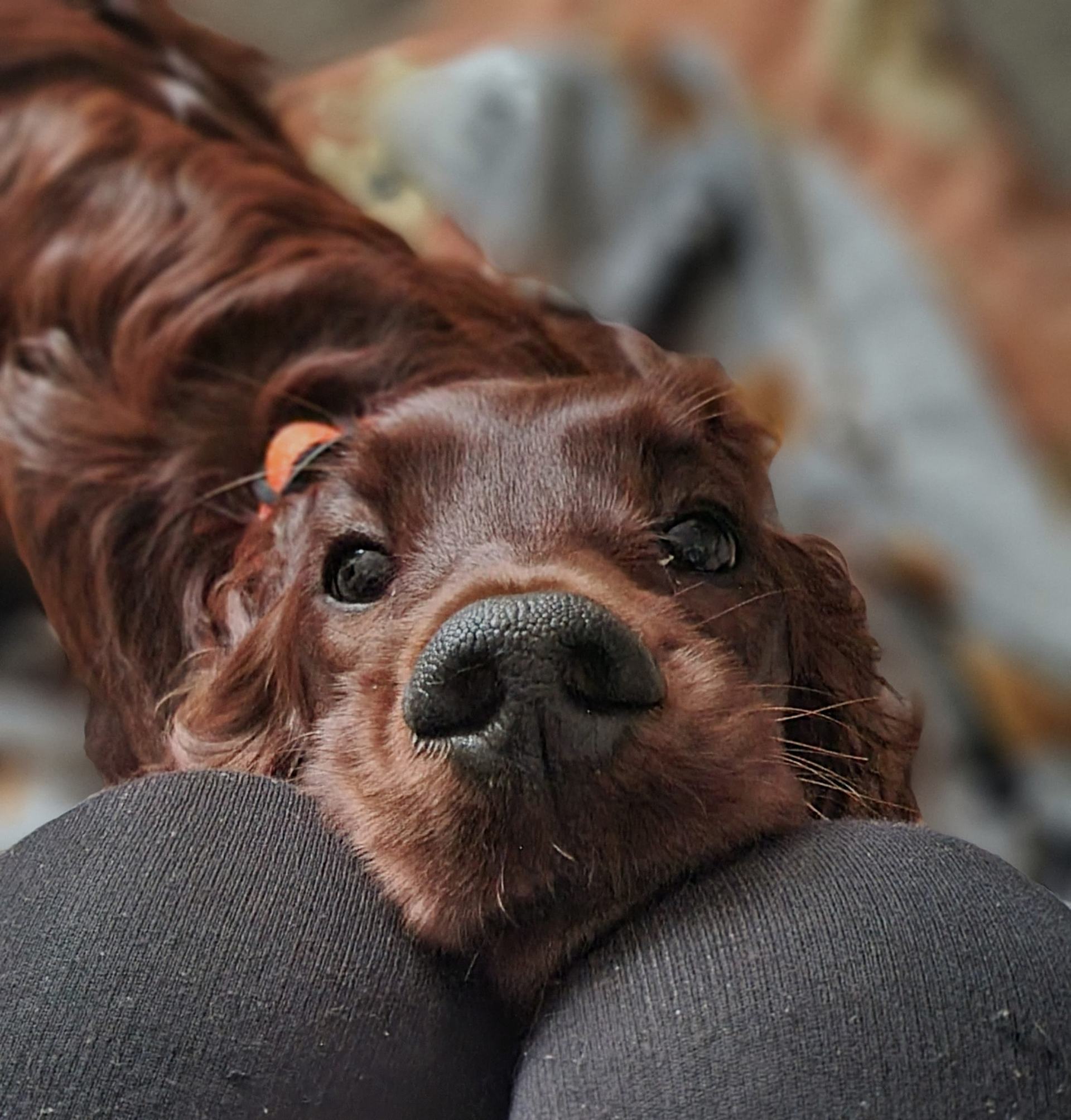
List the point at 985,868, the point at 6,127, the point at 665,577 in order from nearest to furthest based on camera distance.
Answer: the point at 985,868 < the point at 665,577 < the point at 6,127

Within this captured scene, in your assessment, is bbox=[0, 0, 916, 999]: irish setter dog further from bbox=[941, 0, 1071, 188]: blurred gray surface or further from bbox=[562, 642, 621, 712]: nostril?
bbox=[941, 0, 1071, 188]: blurred gray surface

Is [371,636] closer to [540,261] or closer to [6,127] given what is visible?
[540,261]

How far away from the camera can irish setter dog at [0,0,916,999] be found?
0.65 meters

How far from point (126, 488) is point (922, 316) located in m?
0.79

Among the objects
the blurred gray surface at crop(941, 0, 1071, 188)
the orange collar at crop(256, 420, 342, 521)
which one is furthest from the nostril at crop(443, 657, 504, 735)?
the blurred gray surface at crop(941, 0, 1071, 188)

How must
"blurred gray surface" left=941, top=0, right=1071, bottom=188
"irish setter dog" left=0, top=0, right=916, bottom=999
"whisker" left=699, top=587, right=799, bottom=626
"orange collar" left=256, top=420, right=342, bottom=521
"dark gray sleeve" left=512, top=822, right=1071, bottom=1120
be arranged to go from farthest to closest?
"blurred gray surface" left=941, top=0, right=1071, bottom=188
"orange collar" left=256, top=420, right=342, bottom=521
"whisker" left=699, top=587, right=799, bottom=626
"irish setter dog" left=0, top=0, right=916, bottom=999
"dark gray sleeve" left=512, top=822, right=1071, bottom=1120

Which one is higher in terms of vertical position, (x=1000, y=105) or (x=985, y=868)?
(x=1000, y=105)

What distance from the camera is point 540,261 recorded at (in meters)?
1.24

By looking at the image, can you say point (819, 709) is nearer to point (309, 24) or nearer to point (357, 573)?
point (357, 573)

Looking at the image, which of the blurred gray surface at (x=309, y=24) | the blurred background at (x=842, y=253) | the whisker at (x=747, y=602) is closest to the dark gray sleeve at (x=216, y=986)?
the whisker at (x=747, y=602)

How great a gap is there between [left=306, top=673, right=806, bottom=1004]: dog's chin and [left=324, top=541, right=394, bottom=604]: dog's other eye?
174mm

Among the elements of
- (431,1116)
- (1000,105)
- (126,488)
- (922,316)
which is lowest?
(126,488)

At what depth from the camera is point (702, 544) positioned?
85 cm

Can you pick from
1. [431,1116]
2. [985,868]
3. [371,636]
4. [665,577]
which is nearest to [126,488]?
[371,636]
